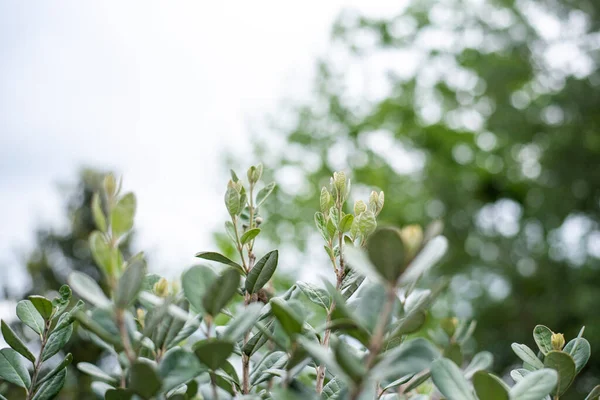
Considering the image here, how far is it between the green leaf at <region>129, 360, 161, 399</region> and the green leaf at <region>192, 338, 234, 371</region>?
0.12 feet

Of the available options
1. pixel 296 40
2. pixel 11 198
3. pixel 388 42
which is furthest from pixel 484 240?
pixel 11 198

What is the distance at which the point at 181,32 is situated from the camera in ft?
58.5

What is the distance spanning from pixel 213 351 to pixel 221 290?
5 centimetres

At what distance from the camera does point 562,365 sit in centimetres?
54

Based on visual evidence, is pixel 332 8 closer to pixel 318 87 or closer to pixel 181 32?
pixel 318 87

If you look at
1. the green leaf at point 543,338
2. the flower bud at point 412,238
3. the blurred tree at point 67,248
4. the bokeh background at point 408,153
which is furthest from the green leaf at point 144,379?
the blurred tree at point 67,248

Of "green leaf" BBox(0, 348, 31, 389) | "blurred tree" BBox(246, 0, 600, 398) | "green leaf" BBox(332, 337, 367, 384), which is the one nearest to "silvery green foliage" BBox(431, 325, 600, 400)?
"green leaf" BBox(332, 337, 367, 384)

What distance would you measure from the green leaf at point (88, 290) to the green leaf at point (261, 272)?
191mm

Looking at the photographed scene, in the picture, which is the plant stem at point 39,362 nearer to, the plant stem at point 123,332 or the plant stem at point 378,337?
the plant stem at point 123,332

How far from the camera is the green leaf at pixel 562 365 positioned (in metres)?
0.53

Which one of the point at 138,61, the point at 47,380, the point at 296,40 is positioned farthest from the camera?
the point at 138,61

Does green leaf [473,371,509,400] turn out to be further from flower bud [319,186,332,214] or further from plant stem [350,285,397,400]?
flower bud [319,186,332,214]

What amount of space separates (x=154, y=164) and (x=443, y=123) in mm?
8168

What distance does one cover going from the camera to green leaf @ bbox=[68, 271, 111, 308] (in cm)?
43
